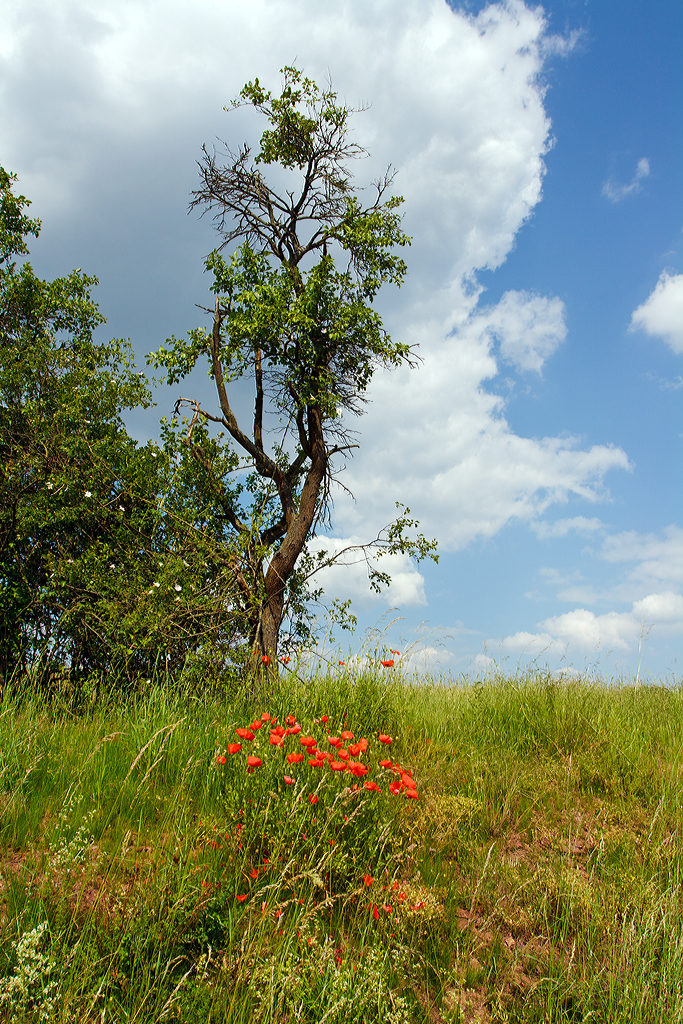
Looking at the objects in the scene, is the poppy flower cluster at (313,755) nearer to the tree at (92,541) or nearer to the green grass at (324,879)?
the green grass at (324,879)

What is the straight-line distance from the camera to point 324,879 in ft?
11.3

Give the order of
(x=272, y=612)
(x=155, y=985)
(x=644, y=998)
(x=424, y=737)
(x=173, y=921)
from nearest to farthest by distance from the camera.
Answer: (x=155, y=985) → (x=173, y=921) → (x=644, y=998) → (x=424, y=737) → (x=272, y=612)

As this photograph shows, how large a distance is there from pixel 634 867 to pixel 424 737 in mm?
1904

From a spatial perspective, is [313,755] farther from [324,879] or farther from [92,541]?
[92,541]

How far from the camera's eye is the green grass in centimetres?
270

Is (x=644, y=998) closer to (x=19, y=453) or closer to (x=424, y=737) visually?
(x=424, y=737)

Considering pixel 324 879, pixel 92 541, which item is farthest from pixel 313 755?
pixel 92 541

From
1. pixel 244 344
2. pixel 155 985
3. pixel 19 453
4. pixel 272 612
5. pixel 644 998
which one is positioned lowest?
A: pixel 644 998

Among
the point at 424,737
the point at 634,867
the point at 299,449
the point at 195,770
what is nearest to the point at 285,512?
the point at 299,449

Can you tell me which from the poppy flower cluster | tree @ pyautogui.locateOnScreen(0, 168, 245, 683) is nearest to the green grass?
the poppy flower cluster

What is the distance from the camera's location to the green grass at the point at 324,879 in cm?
270

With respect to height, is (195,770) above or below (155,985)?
above

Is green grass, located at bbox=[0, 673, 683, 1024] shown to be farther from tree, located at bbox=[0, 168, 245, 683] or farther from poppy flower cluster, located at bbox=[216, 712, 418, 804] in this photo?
tree, located at bbox=[0, 168, 245, 683]

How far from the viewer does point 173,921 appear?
2824 millimetres
